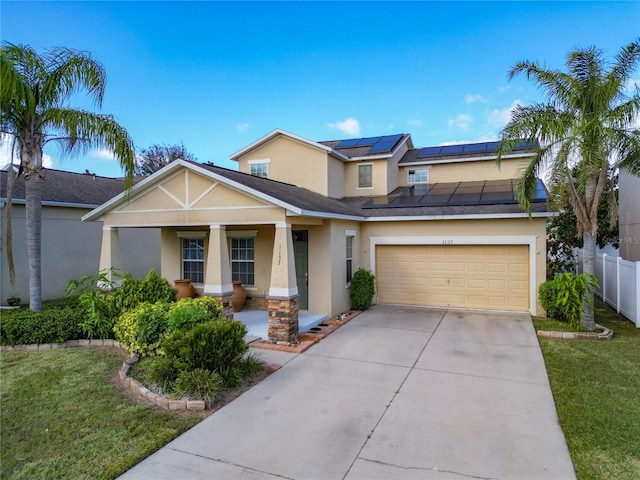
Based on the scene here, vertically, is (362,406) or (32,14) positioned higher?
(32,14)

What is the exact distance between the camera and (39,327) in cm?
830

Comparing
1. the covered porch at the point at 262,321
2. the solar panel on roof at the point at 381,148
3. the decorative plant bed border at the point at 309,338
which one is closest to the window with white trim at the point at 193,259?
the covered porch at the point at 262,321

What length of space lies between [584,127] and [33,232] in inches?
508

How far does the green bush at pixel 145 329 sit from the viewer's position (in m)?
7.53

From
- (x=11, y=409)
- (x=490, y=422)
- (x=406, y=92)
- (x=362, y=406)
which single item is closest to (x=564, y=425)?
(x=490, y=422)

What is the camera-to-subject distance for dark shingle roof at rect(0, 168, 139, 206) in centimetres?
1364

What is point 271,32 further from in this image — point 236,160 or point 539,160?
point 539,160

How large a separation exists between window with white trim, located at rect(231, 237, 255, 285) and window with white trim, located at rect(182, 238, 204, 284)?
1224 millimetres

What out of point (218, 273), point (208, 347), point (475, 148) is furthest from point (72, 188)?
point (475, 148)

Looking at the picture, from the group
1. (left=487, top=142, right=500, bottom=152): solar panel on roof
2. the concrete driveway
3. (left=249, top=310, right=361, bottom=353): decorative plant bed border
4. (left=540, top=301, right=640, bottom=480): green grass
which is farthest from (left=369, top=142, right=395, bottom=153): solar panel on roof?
(left=540, top=301, right=640, bottom=480): green grass

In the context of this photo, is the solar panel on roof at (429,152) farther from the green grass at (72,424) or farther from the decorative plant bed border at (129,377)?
the green grass at (72,424)

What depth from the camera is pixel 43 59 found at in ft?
29.2

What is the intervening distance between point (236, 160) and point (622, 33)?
41.8 feet

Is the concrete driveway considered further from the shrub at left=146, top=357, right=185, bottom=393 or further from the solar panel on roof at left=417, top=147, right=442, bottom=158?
the solar panel on roof at left=417, top=147, right=442, bottom=158
